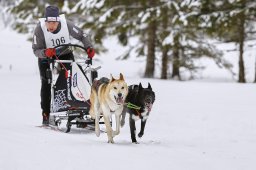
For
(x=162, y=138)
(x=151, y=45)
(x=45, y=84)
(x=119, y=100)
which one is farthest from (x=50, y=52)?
(x=151, y=45)

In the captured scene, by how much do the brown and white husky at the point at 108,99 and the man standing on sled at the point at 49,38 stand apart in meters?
0.92

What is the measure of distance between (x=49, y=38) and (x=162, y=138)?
90.3 inches

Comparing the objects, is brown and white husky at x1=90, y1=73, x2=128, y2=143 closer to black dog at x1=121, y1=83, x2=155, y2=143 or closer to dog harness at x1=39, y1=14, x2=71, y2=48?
black dog at x1=121, y1=83, x2=155, y2=143

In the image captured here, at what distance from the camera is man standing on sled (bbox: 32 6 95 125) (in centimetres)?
776

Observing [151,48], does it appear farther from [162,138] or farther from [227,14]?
[162,138]

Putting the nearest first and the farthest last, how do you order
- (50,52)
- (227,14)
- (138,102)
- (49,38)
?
(138,102), (50,52), (49,38), (227,14)

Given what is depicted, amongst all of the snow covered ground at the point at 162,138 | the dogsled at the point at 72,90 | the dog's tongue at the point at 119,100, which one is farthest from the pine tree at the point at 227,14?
the dog's tongue at the point at 119,100

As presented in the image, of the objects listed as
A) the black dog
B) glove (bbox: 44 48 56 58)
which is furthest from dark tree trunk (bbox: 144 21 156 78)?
the black dog

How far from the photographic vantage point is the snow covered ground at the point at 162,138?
204 inches

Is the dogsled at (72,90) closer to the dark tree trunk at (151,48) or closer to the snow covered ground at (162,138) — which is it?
the snow covered ground at (162,138)

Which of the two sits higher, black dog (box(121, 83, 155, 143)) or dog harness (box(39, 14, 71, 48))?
dog harness (box(39, 14, 71, 48))

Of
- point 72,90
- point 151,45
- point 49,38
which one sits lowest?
point 72,90

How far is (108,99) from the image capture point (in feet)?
21.4

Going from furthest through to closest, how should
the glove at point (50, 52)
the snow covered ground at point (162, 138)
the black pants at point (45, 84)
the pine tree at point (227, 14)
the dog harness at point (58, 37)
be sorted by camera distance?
the pine tree at point (227, 14) < the black pants at point (45, 84) < the dog harness at point (58, 37) < the glove at point (50, 52) < the snow covered ground at point (162, 138)
